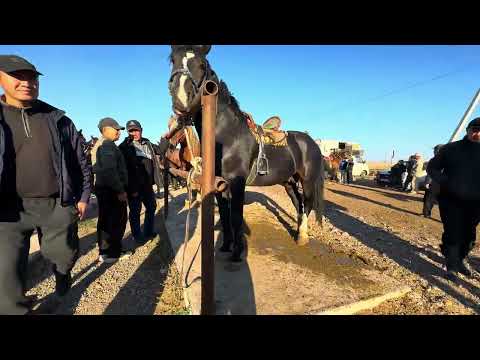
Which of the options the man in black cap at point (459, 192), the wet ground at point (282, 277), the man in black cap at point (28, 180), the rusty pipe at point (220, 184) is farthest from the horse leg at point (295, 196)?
the man in black cap at point (28, 180)

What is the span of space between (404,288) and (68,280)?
3.97 meters

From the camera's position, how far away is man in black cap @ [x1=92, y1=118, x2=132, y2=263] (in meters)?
3.57

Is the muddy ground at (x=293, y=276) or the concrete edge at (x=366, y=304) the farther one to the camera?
the muddy ground at (x=293, y=276)

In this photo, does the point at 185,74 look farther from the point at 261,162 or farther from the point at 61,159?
the point at 261,162

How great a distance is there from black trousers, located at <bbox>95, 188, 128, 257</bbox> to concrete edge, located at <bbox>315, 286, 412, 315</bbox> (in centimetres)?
323

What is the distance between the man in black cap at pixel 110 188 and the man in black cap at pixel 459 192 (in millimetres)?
4630

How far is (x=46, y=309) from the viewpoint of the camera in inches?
109

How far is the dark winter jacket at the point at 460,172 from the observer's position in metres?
3.19

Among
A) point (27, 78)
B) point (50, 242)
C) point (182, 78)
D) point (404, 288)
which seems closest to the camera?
point (27, 78)

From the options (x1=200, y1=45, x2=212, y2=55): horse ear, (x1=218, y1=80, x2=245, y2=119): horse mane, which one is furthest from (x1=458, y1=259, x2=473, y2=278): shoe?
(x1=200, y1=45, x2=212, y2=55): horse ear

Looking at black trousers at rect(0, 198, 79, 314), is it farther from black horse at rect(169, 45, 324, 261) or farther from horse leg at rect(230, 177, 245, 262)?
horse leg at rect(230, 177, 245, 262)

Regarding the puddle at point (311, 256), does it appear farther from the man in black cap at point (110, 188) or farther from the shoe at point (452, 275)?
the man in black cap at point (110, 188)
